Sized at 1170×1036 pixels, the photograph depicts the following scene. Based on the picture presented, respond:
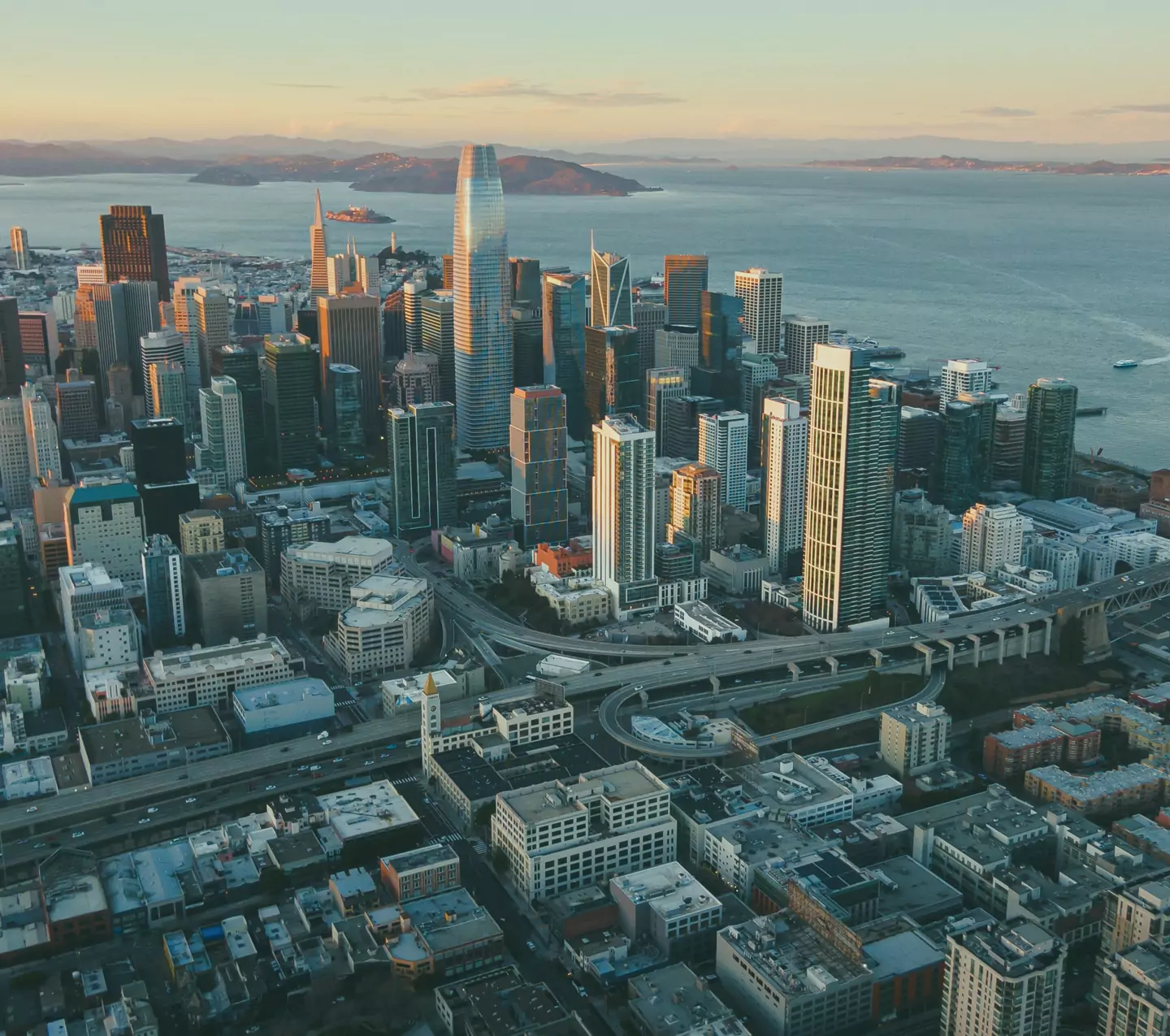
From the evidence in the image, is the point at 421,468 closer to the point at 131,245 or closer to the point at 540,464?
the point at 540,464

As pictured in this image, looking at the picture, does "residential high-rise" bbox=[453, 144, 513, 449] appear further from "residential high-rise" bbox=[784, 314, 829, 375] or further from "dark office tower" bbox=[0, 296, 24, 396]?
"dark office tower" bbox=[0, 296, 24, 396]

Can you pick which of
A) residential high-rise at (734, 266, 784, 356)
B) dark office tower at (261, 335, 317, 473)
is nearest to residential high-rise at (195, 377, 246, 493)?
dark office tower at (261, 335, 317, 473)

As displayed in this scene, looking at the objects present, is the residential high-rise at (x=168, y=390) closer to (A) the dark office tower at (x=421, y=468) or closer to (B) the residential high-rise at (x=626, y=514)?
(A) the dark office tower at (x=421, y=468)

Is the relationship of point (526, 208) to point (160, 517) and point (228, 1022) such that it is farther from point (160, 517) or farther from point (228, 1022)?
point (228, 1022)

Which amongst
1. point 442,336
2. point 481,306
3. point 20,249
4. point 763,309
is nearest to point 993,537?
point 481,306

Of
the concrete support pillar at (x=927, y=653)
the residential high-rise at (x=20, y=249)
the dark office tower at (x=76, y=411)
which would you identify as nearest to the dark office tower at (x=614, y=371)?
the concrete support pillar at (x=927, y=653)

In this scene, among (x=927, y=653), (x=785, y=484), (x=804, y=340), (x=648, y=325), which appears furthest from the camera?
(x=804, y=340)
